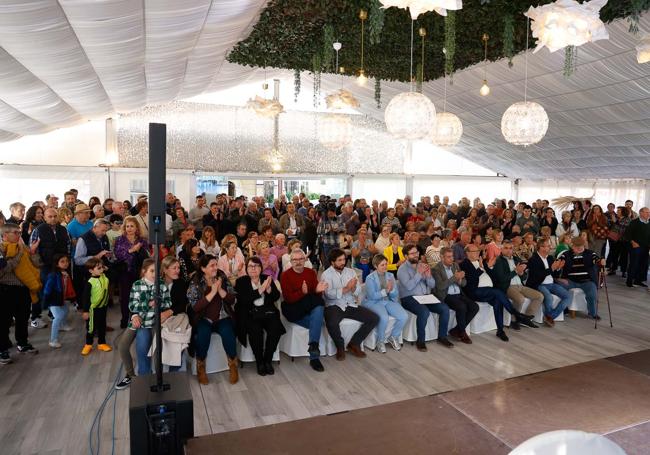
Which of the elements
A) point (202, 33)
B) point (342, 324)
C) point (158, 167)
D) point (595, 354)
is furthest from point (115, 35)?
point (595, 354)

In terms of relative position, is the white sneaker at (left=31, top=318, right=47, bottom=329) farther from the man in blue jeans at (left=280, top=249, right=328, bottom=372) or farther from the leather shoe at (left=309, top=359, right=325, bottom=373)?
the leather shoe at (left=309, top=359, right=325, bottom=373)

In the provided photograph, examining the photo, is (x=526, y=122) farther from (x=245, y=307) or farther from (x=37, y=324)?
(x=37, y=324)

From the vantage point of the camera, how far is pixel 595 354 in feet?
16.8

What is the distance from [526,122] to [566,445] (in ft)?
15.7

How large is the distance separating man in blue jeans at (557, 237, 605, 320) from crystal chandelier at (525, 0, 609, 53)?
455 cm

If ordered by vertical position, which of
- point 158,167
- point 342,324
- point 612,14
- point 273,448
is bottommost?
point 342,324

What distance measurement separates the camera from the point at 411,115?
465 centimetres

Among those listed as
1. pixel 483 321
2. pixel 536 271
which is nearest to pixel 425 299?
pixel 483 321

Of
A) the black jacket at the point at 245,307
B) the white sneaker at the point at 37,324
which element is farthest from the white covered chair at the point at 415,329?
the white sneaker at the point at 37,324

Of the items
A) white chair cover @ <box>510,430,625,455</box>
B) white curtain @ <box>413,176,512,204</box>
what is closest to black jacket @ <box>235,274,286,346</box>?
white chair cover @ <box>510,430,625,455</box>

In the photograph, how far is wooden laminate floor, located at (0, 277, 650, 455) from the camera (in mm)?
3434

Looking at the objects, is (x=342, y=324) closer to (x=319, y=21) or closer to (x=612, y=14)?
(x=319, y=21)

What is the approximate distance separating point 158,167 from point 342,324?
2.93 meters

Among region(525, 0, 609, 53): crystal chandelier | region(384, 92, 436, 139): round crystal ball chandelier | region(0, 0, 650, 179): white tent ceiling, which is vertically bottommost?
region(384, 92, 436, 139): round crystal ball chandelier
